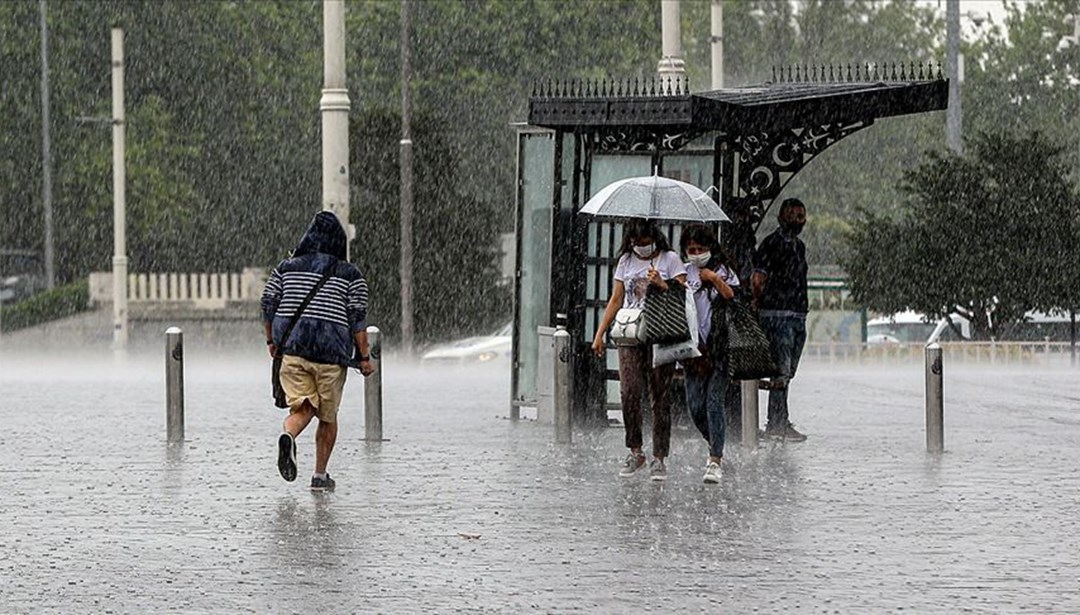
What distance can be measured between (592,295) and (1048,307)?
1867 centimetres

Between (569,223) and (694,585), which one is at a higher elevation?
(569,223)

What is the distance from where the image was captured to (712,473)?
1514 cm

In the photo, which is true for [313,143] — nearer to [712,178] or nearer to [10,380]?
[10,380]

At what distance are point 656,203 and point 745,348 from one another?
110 centimetres

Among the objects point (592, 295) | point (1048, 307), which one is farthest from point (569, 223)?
point (1048, 307)

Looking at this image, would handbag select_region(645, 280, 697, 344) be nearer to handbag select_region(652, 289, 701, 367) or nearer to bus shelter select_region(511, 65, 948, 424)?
handbag select_region(652, 289, 701, 367)

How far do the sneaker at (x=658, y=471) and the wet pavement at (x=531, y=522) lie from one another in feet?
0.31

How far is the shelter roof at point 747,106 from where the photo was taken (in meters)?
18.0

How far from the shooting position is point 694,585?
34.8 feet

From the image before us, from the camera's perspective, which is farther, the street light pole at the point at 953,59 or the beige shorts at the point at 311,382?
the street light pole at the point at 953,59

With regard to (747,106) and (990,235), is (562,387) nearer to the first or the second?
(747,106)

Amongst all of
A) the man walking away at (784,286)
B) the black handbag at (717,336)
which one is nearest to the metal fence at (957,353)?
the man walking away at (784,286)

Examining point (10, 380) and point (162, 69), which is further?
point (162, 69)

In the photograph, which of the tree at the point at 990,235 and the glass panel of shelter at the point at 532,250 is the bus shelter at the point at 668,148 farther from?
the tree at the point at 990,235
